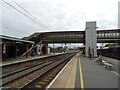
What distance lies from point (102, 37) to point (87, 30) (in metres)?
8.48

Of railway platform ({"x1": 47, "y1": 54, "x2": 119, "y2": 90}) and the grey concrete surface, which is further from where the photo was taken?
the grey concrete surface

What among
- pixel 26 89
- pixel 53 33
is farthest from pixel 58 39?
pixel 26 89

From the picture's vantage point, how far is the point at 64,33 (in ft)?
151

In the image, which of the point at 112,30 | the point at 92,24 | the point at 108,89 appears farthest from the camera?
the point at 112,30

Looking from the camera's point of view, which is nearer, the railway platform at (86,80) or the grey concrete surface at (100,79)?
the railway platform at (86,80)

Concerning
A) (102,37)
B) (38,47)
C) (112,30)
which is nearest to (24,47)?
(38,47)

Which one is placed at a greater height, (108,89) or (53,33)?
(53,33)

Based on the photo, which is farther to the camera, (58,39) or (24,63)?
(58,39)

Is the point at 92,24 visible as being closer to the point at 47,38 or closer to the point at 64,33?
the point at 64,33

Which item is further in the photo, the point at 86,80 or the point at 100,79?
the point at 100,79

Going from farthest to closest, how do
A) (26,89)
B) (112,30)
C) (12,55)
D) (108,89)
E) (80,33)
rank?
(80,33), (112,30), (12,55), (26,89), (108,89)

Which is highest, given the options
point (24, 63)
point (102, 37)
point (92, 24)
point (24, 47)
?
point (92, 24)

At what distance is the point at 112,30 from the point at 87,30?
419 inches

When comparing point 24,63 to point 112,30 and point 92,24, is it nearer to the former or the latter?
point 92,24
